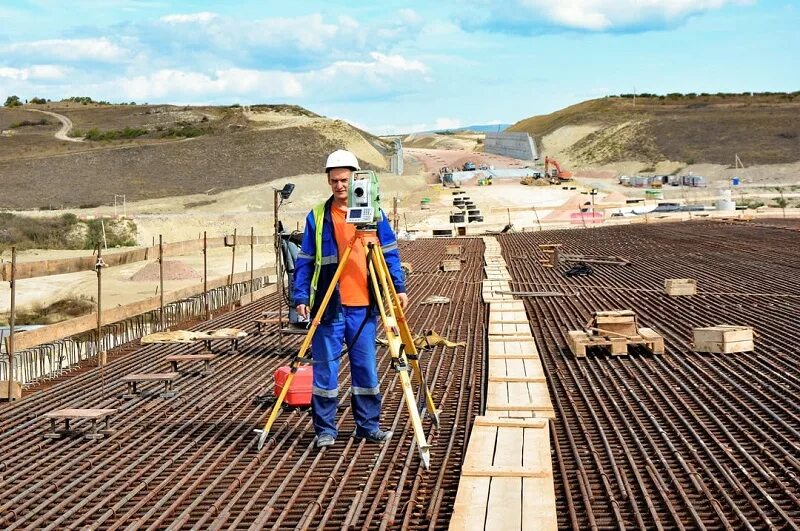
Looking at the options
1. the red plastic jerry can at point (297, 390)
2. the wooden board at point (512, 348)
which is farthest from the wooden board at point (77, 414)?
the wooden board at point (512, 348)

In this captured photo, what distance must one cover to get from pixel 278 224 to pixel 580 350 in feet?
10.4

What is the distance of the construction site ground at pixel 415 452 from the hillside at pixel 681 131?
72012 mm

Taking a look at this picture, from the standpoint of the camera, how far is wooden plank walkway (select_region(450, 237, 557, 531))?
17.5ft

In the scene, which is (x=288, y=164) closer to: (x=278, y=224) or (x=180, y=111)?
(x=180, y=111)

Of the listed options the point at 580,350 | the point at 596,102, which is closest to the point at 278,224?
the point at 580,350

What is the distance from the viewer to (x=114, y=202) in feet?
204

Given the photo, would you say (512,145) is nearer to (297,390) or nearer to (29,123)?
(29,123)

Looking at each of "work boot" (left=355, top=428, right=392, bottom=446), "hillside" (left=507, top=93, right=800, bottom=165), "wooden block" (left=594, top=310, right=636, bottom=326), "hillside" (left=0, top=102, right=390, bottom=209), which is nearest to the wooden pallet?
"wooden block" (left=594, top=310, right=636, bottom=326)

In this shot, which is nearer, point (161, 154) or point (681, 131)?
point (161, 154)

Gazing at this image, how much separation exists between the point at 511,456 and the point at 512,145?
103 metres

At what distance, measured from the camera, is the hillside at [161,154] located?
68.2 m

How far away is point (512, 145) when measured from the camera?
10831 cm

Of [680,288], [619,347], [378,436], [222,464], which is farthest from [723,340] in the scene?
[222,464]

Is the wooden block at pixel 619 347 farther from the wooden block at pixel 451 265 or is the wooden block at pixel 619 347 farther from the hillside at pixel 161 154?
the hillside at pixel 161 154
